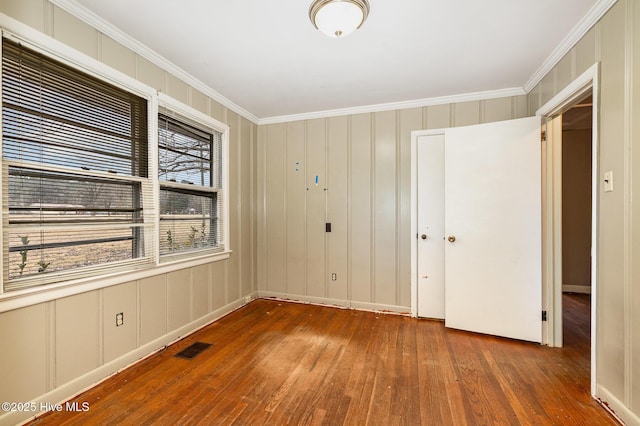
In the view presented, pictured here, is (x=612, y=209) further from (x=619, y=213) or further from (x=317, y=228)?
(x=317, y=228)

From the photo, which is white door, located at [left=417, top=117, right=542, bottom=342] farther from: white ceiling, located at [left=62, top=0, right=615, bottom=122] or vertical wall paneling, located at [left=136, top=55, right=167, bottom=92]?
vertical wall paneling, located at [left=136, top=55, right=167, bottom=92]

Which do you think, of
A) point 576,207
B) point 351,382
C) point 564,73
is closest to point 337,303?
point 351,382

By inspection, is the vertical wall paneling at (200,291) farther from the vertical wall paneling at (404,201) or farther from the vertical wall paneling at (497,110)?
the vertical wall paneling at (497,110)

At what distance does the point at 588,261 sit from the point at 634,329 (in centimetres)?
362

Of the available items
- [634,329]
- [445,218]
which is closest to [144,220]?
[445,218]

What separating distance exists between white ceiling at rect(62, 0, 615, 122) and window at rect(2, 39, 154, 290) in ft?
Result: 1.67

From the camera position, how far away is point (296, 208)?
3850 millimetres

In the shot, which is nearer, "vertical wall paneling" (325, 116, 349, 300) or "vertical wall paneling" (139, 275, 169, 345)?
"vertical wall paneling" (139, 275, 169, 345)

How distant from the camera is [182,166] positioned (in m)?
2.81

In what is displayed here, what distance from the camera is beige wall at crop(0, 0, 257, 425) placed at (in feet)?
5.32

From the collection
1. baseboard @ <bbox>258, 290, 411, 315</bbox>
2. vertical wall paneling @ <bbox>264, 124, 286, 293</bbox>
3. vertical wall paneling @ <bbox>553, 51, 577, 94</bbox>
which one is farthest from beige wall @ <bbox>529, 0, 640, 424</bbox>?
vertical wall paneling @ <bbox>264, 124, 286, 293</bbox>

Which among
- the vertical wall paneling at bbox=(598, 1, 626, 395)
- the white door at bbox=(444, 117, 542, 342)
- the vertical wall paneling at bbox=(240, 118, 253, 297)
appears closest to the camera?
the vertical wall paneling at bbox=(598, 1, 626, 395)

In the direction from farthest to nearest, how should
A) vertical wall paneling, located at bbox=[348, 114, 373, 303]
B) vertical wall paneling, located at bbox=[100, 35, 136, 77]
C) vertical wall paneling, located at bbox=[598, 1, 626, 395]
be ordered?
vertical wall paneling, located at bbox=[348, 114, 373, 303], vertical wall paneling, located at bbox=[100, 35, 136, 77], vertical wall paneling, located at bbox=[598, 1, 626, 395]

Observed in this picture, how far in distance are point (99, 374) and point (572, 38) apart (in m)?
4.23
